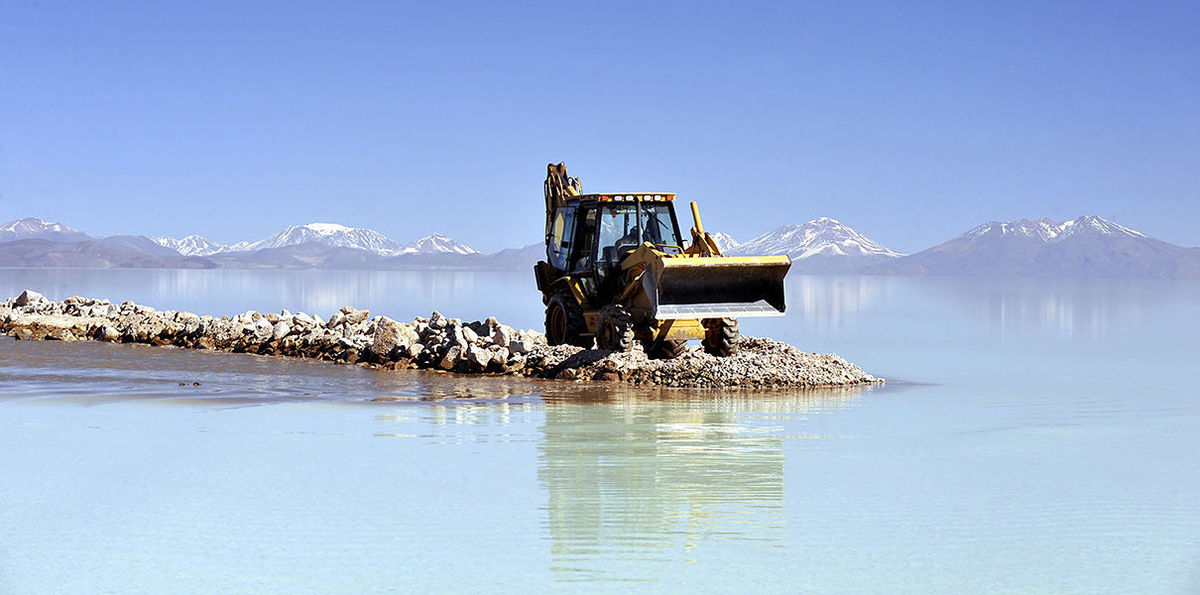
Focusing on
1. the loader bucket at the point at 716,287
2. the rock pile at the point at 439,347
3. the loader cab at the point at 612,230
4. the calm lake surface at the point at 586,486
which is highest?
the loader cab at the point at 612,230

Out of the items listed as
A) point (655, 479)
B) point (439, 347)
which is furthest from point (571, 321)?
point (655, 479)

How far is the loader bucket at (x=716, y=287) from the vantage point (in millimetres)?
15273

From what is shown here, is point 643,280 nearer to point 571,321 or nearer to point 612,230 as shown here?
point 612,230

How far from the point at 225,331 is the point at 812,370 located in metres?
11.0

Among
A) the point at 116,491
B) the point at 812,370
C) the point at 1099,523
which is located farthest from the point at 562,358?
the point at 1099,523

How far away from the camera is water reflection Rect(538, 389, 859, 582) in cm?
699

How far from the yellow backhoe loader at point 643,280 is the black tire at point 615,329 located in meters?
0.01

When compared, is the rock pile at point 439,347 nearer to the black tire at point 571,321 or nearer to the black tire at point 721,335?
the black tire at point 721,335

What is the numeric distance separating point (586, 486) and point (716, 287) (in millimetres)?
7182

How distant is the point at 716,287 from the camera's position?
1559cm

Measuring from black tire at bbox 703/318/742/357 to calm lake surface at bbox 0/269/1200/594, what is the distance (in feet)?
4.64

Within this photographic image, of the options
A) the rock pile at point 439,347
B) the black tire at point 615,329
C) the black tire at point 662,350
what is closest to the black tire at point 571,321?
the rock pile at point 439,347

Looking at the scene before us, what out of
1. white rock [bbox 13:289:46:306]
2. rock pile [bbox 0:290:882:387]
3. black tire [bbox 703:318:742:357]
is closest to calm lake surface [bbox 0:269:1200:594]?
rock pile [bbox 0:290:882:387]

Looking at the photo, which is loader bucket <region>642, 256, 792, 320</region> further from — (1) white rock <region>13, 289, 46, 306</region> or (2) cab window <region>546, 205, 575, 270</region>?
(1) white rock <region>13, 289, 46, 306</region>
